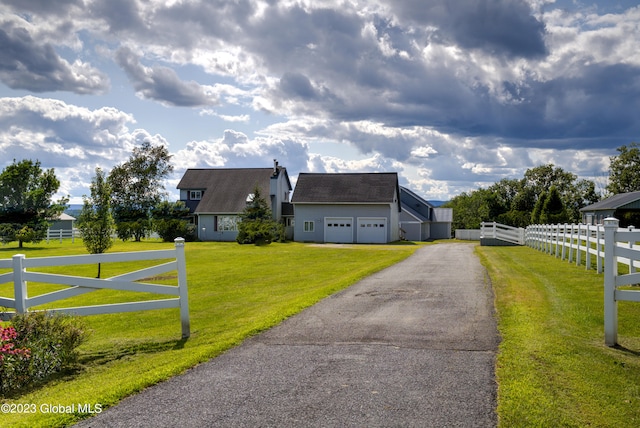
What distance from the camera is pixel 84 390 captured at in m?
6.34

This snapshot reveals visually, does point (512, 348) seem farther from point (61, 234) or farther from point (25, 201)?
point (61, 234)

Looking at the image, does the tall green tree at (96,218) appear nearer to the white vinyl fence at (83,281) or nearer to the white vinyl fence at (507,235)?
the white vinyl fence at (83,281)

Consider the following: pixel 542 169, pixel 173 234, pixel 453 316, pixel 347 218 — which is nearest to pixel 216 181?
pixel 173 234

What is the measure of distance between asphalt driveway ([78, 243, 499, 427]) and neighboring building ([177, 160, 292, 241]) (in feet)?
139

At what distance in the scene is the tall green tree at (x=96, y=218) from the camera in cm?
2422

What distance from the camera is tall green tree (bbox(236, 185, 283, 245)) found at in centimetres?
4497

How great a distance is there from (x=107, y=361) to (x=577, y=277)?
42.7 feet

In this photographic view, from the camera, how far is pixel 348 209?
4988cm

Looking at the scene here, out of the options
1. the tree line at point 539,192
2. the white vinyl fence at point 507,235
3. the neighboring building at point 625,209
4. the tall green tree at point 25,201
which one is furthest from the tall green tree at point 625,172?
the tall green tree at point 25,201

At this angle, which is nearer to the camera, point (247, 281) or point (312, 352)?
point (312, 352)

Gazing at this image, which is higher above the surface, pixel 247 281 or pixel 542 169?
pixel 542 169

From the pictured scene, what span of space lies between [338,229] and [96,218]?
1118 inches

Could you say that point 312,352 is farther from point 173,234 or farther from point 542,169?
point 542,169

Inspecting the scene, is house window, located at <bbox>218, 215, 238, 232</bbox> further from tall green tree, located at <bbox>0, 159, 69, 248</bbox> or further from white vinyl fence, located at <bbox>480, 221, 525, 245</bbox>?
white vinyl fence, located at <bbox>480, 221, 525, 245</bbox>
